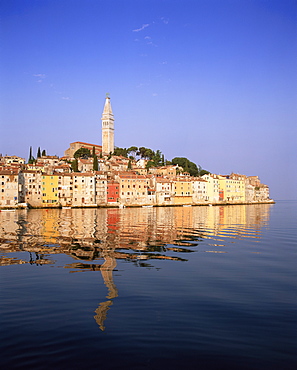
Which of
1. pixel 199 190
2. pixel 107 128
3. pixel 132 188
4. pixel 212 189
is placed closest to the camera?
pixel 132 188

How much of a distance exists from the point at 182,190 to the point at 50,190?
1462 inches

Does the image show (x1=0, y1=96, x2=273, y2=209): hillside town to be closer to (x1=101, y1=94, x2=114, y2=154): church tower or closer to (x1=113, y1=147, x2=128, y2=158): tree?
(x1=113, y1=147, x2=128, y2=158): tree

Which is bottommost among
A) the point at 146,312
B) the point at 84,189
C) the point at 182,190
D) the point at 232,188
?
the point at 146,312

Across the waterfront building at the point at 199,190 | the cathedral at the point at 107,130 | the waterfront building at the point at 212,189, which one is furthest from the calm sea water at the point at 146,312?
the cathedral at the point at 107,130

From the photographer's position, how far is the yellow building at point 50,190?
248ft

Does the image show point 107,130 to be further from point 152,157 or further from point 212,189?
point 212,189

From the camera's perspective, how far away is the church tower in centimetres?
13925

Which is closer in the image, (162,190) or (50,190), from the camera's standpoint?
(50,190)

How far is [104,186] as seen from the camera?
81812mm

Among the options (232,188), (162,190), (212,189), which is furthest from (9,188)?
(232,188)

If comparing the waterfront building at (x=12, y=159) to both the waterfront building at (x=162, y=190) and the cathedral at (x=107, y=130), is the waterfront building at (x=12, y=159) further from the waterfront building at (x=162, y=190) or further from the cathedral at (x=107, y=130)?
the waterfront building at (x=162, y=190)

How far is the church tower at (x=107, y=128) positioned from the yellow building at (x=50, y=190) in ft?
201

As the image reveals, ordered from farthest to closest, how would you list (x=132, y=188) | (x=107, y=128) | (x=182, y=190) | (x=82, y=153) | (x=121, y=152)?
1. (x=107, y=128)
2. (x=121, y=152)
3. (x=82, y=153)
4. (x=182, y=190)
5. (x=132, y=188)

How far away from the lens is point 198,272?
12.1 meters
